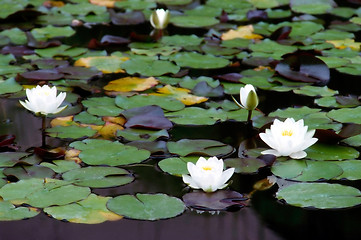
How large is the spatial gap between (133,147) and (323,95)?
3.53 ft

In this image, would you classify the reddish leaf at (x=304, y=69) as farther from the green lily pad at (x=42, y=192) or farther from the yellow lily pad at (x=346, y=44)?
the green lily pad at (x=42, y=192)

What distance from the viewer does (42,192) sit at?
80.7 inches

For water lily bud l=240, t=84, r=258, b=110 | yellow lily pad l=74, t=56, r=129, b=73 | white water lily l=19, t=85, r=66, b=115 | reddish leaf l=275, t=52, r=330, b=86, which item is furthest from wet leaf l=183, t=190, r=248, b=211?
yellow lily pad l=74, t=56, r=129, b=73

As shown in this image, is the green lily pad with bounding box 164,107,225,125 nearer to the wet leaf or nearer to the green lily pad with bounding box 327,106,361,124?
the green lily pad with bounding box 327,106,361,124

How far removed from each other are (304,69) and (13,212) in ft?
5.99

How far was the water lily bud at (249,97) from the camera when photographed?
2.55 m

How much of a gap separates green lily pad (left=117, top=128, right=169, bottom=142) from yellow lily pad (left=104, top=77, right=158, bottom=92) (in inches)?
21.2

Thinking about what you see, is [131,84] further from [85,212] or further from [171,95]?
[85,212]

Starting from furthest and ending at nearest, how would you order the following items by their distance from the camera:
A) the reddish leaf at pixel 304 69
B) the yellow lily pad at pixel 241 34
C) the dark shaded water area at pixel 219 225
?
the yellow lily pad at pixel 241 34
the reddish leaf at pixel 304 69
the dark shaded water area at pixel 219 225

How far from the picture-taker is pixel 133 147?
240 cm

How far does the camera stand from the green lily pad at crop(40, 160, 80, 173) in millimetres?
2223

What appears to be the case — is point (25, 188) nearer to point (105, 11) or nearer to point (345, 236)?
point (345, 236)

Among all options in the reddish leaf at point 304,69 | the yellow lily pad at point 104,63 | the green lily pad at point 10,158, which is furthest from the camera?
the yellow lily pad at point 104,63

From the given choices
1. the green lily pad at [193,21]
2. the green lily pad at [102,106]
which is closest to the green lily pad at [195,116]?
the green lily pad at [102,106]
